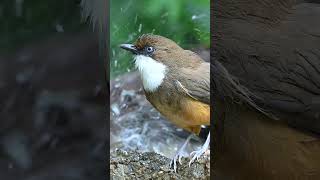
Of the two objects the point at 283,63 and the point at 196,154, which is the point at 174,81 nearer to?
the point at 196,154

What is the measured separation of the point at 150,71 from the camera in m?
1.92

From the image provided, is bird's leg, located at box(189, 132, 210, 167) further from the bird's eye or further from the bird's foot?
the bird's eye

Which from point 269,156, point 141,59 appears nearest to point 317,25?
point 269,156

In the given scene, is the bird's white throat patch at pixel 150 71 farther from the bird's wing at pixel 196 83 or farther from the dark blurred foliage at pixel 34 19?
the dark blurred foliage at pixel 34 19

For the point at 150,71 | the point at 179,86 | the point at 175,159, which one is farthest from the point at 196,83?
the point at 175,159

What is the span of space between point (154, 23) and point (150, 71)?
0.16 metres

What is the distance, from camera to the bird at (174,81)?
1.87 meters

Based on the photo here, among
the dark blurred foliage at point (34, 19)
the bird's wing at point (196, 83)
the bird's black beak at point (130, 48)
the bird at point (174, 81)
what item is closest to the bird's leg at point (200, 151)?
the bird at point (174, 81)

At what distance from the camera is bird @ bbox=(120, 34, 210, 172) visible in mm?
1867

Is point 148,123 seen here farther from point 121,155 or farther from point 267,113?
point 267,113

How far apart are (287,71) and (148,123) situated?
52 cm

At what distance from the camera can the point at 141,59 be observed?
1923 mm

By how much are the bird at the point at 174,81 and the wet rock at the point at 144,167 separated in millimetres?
32

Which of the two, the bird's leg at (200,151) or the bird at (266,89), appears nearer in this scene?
the bird at (266,89)
